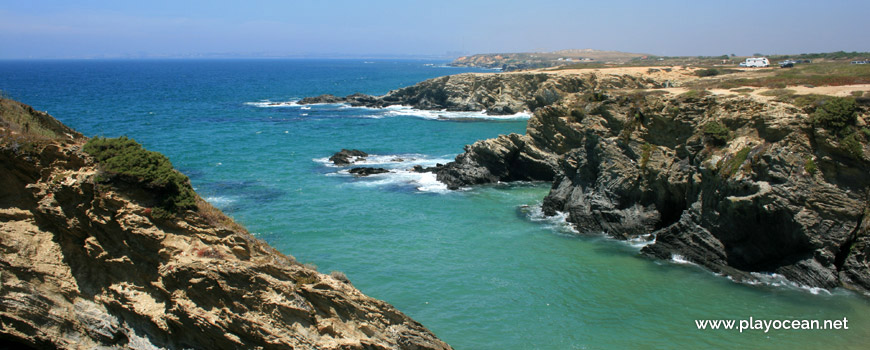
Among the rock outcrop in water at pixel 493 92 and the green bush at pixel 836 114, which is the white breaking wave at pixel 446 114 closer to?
the rock outcrop in water at pixel 493 92

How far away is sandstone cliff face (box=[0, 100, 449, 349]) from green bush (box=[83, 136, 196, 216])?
0.24m

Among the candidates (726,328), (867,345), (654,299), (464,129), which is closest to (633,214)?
(654,299)

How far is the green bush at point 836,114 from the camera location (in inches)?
820

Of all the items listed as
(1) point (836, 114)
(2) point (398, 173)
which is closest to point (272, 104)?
(2) point (398, 173)

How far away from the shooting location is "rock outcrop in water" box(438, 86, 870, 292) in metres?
20.8

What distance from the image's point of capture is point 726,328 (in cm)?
1809

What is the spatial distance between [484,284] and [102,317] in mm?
14009

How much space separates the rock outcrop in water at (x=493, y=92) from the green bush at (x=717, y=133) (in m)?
44.2

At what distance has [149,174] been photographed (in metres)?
10.8

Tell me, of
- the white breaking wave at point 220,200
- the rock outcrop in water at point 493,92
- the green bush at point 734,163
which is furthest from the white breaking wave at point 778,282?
the rock outcrop in water at point 493,92

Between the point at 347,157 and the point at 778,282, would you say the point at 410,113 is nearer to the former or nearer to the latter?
the point at 347,157

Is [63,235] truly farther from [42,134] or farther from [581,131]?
[581,131]

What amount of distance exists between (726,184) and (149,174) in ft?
70.7

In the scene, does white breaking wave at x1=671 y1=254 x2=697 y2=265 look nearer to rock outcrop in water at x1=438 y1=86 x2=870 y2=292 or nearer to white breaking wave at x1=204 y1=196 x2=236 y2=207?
rock outcrop in water at x1=438 y1=86 x2=870 y2=292
